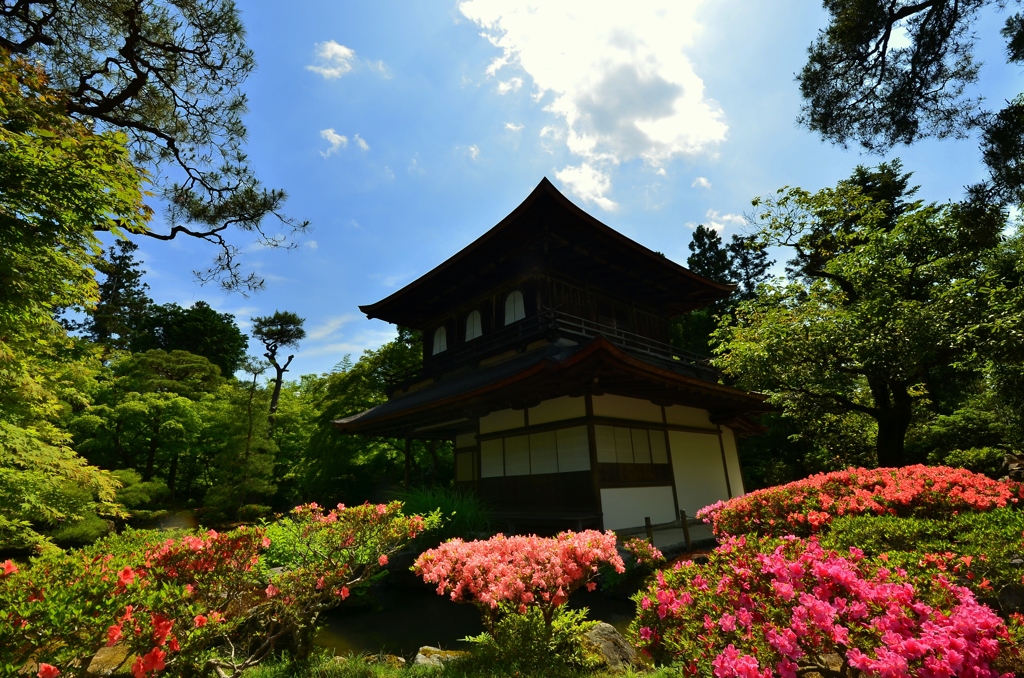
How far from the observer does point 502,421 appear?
11570 mm

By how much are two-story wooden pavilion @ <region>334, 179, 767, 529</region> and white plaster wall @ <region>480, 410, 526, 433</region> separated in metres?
0.04

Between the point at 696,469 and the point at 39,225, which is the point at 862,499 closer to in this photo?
the point at 696,469

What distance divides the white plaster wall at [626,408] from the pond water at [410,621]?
12.5 feet

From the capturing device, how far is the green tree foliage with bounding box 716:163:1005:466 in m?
8.92

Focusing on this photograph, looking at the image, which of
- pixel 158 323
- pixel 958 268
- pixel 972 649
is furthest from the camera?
pixel 158 323

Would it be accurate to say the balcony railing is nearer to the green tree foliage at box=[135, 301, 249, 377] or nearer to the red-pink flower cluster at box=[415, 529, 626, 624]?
the red-pink flower cluster at box=[415, 529, 626, 624]

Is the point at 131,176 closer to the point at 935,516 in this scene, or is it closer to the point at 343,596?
the point at 343,596

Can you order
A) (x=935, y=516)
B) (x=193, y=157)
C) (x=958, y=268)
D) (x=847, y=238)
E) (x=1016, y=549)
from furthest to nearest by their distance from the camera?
(x=847, y=238) < (x=958, y=268) < (x=193, y=157) < (x=935, y=516) < (x=1016, y=549)

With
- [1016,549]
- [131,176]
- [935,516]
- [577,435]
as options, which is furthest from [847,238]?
[131,176]

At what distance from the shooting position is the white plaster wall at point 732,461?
13.4 m

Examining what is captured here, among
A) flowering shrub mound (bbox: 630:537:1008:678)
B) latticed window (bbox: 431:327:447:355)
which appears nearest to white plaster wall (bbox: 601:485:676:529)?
flowering shrub mound (bbox: 630:537:1008:678)

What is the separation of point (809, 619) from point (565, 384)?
7.31 m

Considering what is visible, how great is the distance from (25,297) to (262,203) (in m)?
4.29

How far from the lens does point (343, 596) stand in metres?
4.16
